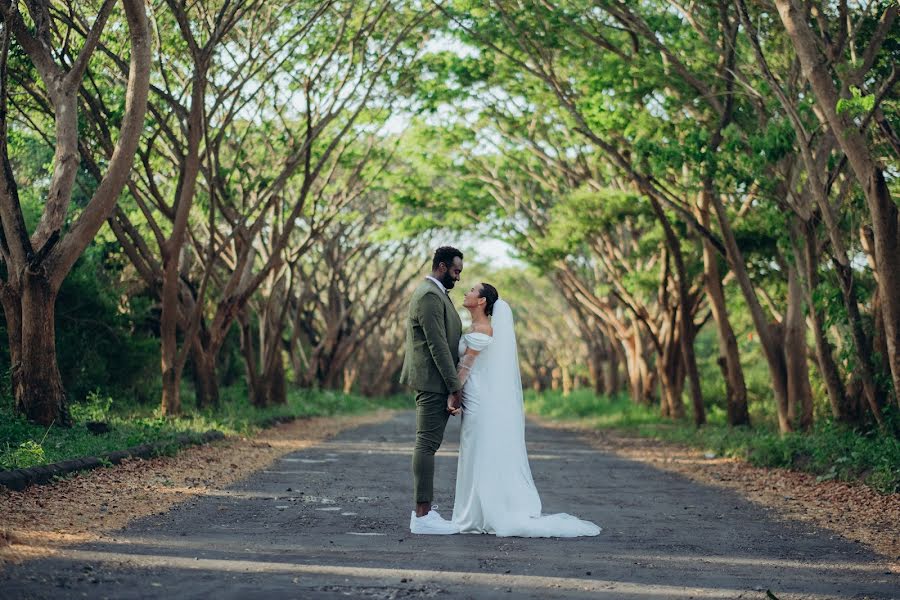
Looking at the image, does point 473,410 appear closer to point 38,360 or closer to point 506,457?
point 506,457

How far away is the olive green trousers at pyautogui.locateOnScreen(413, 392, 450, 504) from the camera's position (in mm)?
8562

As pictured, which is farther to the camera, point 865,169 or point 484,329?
point 865,169

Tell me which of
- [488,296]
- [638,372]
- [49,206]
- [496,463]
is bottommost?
[496,463]

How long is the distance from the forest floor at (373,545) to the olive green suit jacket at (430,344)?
112 cm

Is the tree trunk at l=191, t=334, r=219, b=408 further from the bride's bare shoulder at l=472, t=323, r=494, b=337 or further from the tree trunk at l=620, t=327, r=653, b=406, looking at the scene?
the bride's bare shoulder at l=472, t=323, r=494, b=337

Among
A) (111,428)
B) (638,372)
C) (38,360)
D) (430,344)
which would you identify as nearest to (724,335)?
(111,428)

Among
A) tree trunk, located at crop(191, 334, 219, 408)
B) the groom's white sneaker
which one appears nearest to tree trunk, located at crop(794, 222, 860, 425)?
the groom's white sneaker

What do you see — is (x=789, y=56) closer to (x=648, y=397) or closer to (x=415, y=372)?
(x=415, y=372)

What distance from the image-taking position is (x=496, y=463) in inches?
346

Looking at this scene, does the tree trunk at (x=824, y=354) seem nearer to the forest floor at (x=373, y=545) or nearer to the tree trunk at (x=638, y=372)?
the forest floor at (x=373, y=545)

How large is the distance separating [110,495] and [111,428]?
5165 millimetres

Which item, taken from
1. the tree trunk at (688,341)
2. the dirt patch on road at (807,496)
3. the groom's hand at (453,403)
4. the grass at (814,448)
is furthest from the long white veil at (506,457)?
the tree trunk at (688,341)

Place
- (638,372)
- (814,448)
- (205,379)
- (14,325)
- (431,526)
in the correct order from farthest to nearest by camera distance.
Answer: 1. (638,372)
2. (205,379)
3. (814,448)
4. (14,325)
5. (431,526)

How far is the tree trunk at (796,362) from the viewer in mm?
18219
